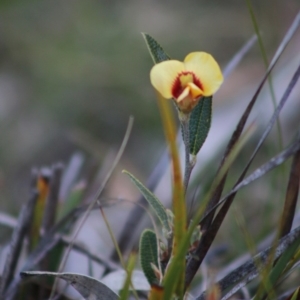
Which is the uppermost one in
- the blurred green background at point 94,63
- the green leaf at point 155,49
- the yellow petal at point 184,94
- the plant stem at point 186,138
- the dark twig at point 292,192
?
the blurred green background at point 94,63

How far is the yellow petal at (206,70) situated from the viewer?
1.58 ft

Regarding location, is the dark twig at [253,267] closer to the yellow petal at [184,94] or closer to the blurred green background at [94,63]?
the yellow petal at [184,94]

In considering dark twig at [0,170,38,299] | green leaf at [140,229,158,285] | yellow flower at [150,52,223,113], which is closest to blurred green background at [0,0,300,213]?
dark twig at [0,170,38,299]

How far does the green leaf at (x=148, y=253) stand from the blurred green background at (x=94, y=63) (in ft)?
3.38

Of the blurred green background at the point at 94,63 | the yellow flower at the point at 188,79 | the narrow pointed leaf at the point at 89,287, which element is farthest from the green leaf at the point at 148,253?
the blurred green background at the point at 94,63

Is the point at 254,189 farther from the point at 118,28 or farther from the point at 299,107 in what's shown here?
the point at 118,28

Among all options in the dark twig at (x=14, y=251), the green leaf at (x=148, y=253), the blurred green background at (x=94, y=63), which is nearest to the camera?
the green leaf at (x=148, y=253)

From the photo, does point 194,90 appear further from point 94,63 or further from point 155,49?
point 94,63

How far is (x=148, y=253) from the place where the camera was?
0.59 m

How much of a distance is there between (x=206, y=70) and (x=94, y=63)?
4.94 feet

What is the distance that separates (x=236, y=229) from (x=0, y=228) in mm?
482

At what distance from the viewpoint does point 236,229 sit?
1.08m

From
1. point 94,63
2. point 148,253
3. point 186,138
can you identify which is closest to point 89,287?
point 148,253

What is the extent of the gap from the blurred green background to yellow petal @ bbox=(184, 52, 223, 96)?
1131 mm
